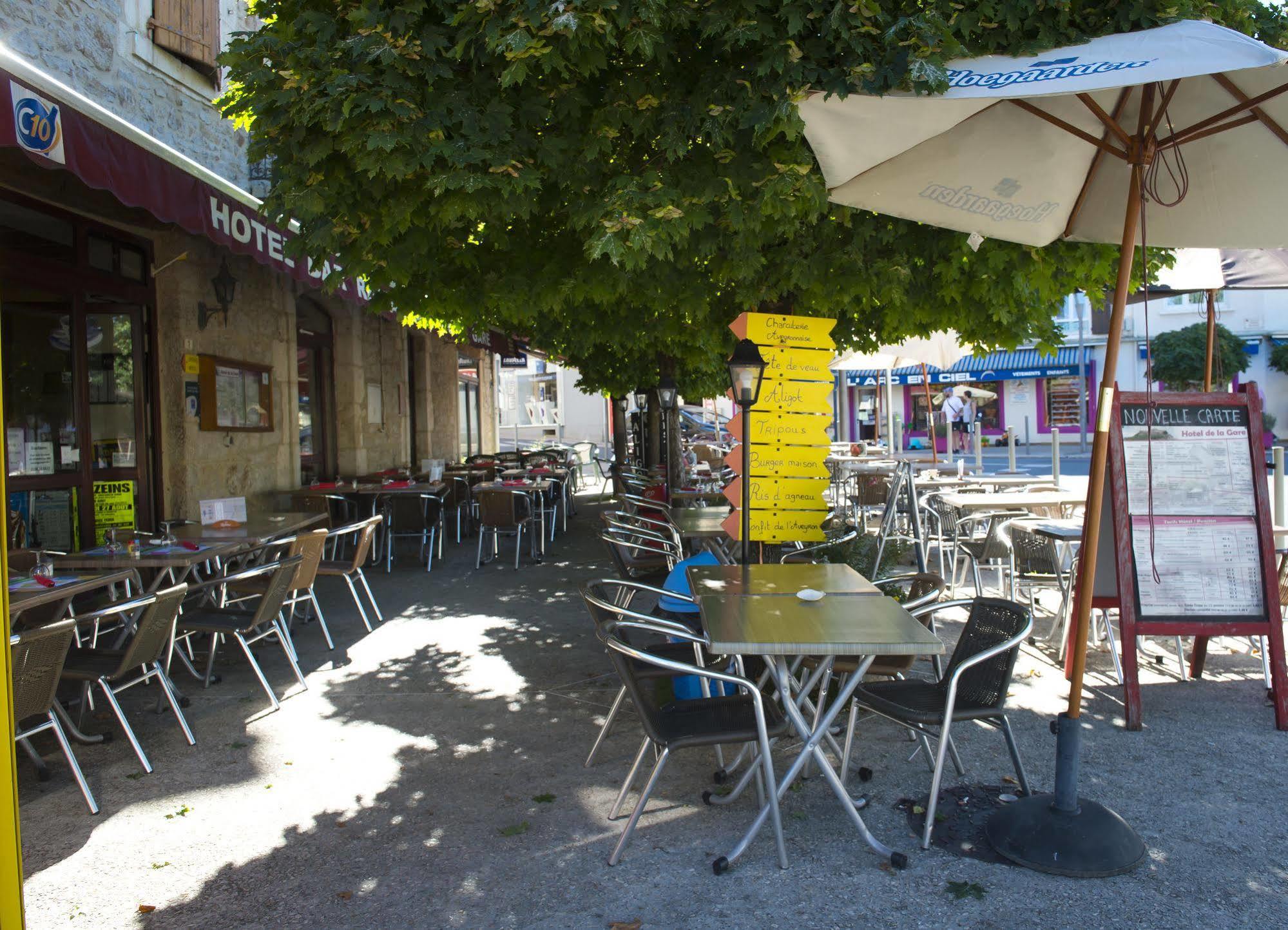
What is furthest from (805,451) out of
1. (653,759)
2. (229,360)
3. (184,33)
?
(184,33)

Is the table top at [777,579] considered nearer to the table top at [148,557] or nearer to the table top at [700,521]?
the table top at [700,521]

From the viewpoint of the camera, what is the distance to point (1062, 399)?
102 feet

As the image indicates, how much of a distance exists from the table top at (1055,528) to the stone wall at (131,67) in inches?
222

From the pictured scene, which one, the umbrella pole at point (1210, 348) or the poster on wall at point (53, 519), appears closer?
the umbrella pole at point (1210, 348)

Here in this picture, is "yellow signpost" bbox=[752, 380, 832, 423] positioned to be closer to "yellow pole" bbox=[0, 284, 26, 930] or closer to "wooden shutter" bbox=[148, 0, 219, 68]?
"yellow pole" bbox=[0, 284, 26, 930]

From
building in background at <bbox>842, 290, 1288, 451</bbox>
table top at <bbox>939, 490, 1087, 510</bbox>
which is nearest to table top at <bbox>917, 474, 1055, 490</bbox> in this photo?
table top at <bbox>939, 490, 1087, 510</bbox>

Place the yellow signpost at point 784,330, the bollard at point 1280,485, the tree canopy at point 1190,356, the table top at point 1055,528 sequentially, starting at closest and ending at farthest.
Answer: the table top at point 1055,528 → the yellow signpost at point 784,330 → the bollard at point 1280,485 → the tree canopy at point 1190,356

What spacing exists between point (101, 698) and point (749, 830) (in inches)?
146

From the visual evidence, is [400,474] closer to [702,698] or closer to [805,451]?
[805,451]

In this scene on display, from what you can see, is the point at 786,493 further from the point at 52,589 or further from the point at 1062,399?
the point at 1062,399

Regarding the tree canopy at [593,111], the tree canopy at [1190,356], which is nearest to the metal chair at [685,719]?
the tree canopy at [593,111]

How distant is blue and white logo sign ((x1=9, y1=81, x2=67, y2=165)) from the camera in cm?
413

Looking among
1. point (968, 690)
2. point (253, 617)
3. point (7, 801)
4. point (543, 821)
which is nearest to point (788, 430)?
point (968, 690)

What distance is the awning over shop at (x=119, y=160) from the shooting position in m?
4.20
